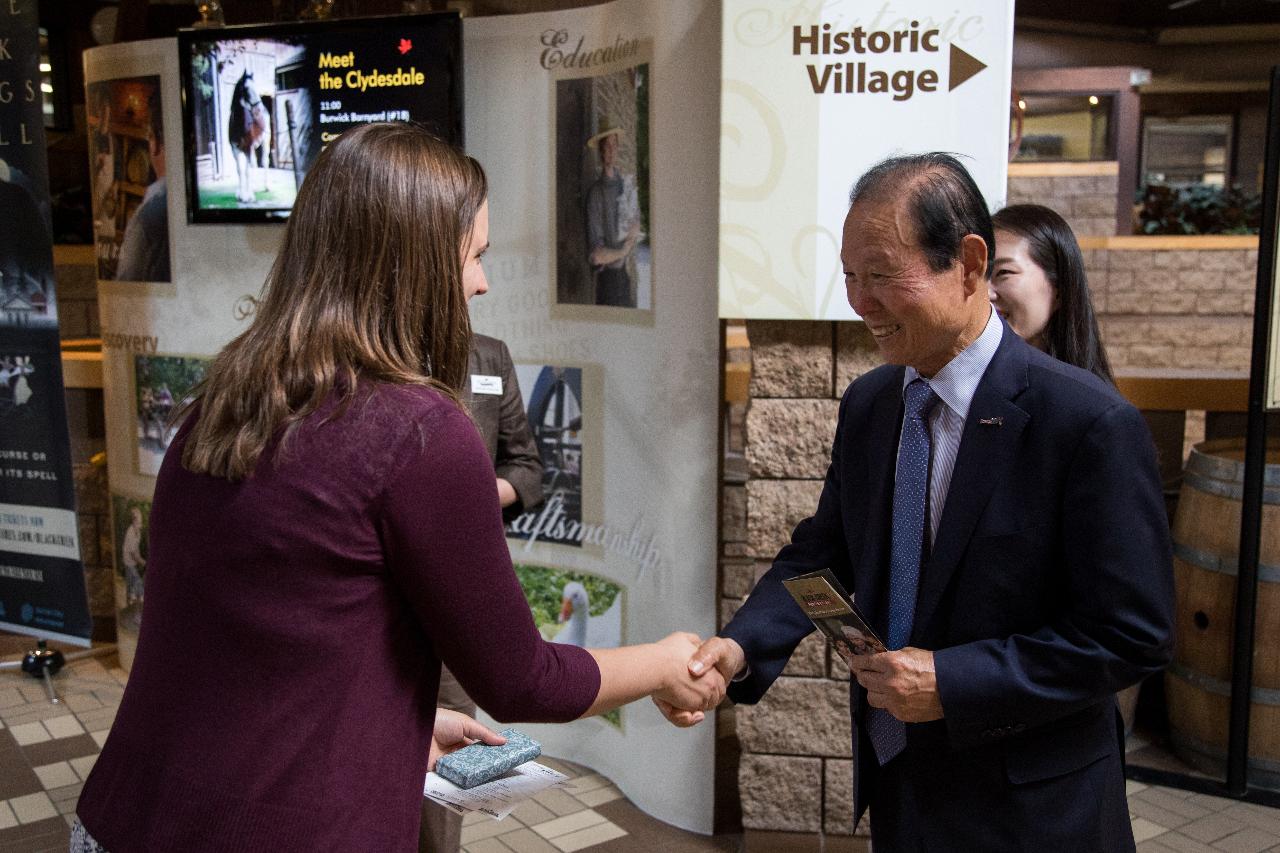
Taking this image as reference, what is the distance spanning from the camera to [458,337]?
1.32 metres

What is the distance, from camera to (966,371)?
1.53 metres

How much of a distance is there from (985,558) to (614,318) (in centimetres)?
203

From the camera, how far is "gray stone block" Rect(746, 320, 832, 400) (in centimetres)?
283

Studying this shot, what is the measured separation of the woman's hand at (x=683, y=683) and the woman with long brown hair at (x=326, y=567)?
0.38m

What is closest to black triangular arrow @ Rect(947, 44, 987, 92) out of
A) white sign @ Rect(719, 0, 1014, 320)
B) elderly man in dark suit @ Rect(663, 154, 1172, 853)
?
white sign @ Rect(719, 0, 1014, 320)

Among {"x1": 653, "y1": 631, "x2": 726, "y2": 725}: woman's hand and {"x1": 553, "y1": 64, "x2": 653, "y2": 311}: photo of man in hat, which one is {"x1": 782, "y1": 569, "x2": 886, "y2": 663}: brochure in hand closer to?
{"x1": 653, "y1": 631, "x2": 726, "y2": 725}: woman's hand

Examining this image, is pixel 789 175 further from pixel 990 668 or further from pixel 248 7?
pixel 248 7

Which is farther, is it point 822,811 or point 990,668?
point 822,811

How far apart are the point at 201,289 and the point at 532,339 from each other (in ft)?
4.66

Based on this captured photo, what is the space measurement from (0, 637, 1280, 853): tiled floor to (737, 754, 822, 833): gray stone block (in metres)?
0.05

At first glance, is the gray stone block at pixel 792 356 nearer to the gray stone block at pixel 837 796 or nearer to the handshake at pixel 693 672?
the gray stone block at pixel 837 796

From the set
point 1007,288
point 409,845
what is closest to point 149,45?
point 1007,288

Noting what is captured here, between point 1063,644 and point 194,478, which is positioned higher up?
point 194,478

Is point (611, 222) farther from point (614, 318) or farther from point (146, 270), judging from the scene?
point (146, 270)
